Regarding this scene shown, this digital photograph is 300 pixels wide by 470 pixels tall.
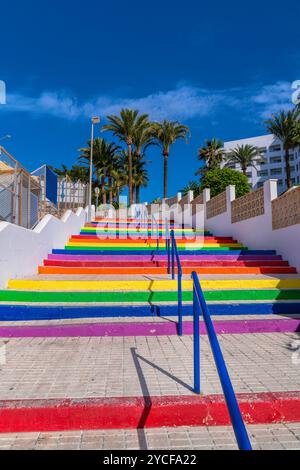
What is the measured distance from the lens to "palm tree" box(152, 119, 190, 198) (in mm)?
29391

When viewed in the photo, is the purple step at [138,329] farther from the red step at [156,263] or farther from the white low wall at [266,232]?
the red step at [156,263]

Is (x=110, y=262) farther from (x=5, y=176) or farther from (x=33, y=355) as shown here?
(x=33, y=355)

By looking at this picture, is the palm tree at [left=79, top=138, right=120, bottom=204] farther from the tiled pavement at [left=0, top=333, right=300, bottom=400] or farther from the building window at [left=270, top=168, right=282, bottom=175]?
the building window at [left=270, top=168, right=282, bottom=175]

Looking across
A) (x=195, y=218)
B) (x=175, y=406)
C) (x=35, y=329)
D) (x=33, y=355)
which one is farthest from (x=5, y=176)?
(x=195, y=218)

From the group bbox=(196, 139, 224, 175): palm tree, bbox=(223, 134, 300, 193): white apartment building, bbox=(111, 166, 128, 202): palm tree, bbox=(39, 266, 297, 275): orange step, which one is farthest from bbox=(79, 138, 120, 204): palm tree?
bbox=(223, 134, 300, 193): white apartment building

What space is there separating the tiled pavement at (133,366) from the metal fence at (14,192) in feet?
10.4

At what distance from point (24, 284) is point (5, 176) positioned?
2525 mm

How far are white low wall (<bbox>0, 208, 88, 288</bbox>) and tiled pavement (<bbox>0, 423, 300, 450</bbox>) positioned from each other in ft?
11.6

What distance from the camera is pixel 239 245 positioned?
9.79 meters

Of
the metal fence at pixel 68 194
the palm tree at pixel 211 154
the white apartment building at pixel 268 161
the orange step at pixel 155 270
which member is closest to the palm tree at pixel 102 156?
the palm tree at pixel 211 154

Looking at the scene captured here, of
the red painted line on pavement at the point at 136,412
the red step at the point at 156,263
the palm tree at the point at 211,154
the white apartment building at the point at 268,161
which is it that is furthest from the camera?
the white apartment building at the point at 268,161

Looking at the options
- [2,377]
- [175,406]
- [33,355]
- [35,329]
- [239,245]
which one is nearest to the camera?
[175,406]

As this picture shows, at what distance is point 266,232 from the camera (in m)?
8.66

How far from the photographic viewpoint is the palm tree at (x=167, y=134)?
2939 centimetres
